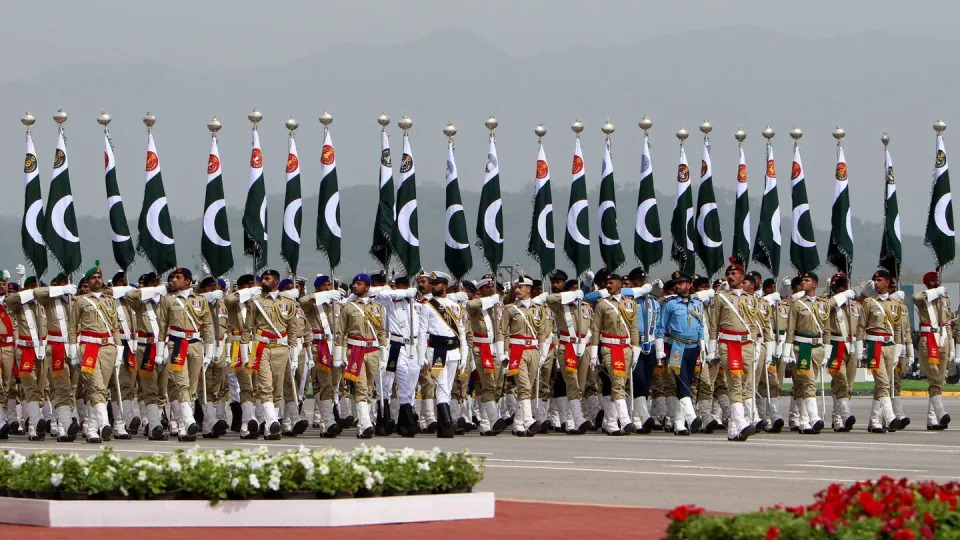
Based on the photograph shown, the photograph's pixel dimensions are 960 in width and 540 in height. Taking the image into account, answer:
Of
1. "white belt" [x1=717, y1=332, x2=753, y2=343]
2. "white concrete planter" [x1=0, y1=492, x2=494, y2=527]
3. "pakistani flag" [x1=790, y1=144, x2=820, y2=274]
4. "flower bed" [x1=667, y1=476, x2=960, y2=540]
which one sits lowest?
"white concrete planter" [x1=0, y1=492, x2=494, y2=527]

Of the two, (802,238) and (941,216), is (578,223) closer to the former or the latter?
(802,238)

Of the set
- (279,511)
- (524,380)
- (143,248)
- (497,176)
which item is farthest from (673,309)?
(279,511)

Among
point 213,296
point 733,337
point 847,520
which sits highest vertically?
point 213,296

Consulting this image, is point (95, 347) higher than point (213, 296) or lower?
lower

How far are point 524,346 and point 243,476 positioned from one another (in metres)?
11.0

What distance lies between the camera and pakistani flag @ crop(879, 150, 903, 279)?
25688mm

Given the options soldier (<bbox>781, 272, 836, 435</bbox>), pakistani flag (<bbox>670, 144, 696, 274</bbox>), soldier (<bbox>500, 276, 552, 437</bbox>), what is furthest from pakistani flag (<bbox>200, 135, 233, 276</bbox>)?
soldier (<bbox>781, 272, 836, 435</bbox>)

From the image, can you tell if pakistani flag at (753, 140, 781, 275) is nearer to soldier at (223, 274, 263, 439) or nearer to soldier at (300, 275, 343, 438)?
soldier at (300, 275, 343, 438)

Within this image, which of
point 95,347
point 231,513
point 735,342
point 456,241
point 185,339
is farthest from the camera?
point 456,241

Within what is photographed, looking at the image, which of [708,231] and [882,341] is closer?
[882,341]

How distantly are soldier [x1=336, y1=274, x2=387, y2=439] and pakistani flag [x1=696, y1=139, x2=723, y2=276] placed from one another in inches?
236

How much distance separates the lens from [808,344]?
23.2 metres

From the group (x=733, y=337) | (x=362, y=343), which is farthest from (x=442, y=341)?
(x=733, y=337)

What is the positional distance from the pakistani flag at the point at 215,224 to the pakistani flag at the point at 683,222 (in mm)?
6658
